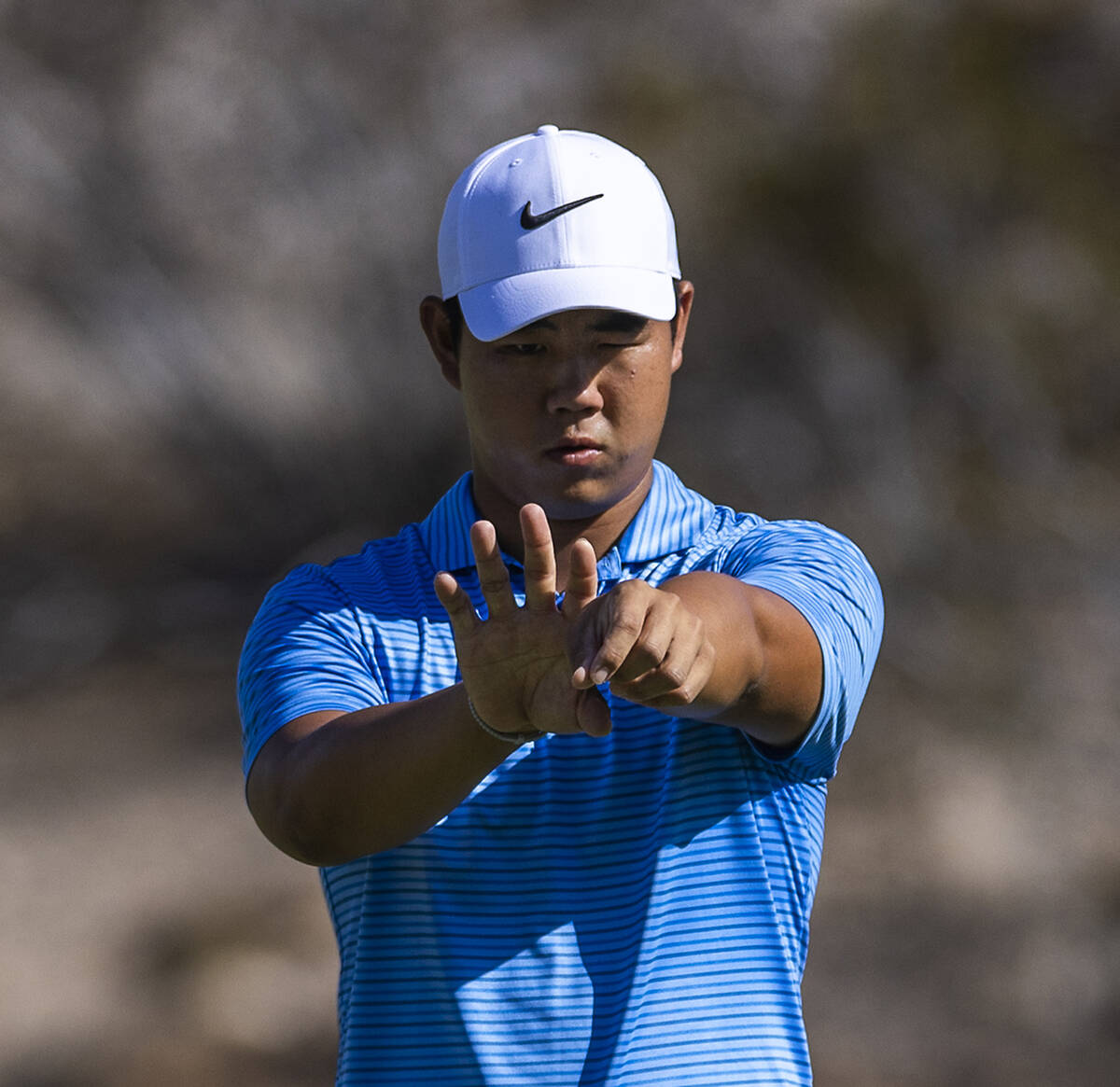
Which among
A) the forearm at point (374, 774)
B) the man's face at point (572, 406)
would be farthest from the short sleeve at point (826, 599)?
the forearm at point (374, 774)

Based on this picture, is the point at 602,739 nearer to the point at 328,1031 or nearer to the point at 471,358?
the point at 471,358

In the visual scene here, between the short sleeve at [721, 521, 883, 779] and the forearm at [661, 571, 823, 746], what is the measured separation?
2cm

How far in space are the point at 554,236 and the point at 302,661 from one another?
1.21ft

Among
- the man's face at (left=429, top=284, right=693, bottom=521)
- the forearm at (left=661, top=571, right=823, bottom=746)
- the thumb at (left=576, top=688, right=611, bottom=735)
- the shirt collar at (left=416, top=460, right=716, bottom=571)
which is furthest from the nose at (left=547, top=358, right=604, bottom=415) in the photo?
the thumb at (left=576, top=688, right=611, bottom=735)

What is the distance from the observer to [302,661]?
118cm

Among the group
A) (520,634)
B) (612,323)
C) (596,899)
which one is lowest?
(596,899)

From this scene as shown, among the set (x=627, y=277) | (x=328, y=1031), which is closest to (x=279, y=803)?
(x=627, y=277)

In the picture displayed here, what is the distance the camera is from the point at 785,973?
1123mm

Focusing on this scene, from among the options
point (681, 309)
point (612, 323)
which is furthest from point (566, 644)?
point (681, 309)

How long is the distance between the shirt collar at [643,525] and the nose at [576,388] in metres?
0.10

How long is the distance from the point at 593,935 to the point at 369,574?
0.33 m

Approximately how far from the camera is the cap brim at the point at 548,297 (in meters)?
1.22

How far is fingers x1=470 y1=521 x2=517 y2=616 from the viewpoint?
3.28 feet

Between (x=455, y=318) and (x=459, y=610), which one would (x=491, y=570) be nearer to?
(x=459, y=610)
